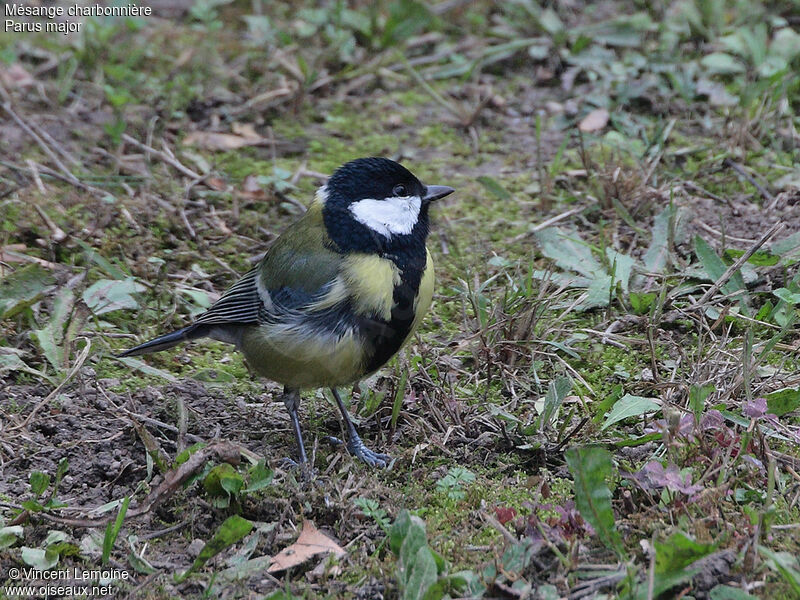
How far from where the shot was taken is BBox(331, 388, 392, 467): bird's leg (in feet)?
11.4

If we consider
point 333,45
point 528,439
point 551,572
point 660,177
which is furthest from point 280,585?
point 333,45

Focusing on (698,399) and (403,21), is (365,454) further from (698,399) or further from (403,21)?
(403,21)

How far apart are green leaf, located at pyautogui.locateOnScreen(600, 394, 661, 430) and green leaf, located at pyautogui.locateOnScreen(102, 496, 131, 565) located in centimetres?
→ 167

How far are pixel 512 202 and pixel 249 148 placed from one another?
67.9 inches

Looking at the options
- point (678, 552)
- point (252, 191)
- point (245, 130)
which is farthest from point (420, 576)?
point (245, 130)

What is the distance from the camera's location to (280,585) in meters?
2.87

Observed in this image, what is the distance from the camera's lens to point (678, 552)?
8.35 ft

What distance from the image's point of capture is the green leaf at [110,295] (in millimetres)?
4391

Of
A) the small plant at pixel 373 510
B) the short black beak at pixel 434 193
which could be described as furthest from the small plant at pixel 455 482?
the short black beak at pixel 434 193

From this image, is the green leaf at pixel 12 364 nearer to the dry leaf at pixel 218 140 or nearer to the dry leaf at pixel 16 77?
the dry leaf at pixel 218 140

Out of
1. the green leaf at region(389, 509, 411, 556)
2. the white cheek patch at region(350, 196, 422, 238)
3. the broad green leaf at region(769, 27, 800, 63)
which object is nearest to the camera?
the green leaf at region(389, 509, 411, 556)

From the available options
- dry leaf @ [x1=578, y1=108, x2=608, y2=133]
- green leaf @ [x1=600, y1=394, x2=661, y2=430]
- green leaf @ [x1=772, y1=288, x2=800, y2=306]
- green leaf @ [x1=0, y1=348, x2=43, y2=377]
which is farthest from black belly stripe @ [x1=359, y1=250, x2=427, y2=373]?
dry leaf @ [x1=578, y1=108, x2=608, y2=133]

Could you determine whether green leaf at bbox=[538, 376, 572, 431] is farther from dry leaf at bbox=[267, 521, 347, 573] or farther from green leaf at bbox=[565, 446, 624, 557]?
dry leaf at bbox=[267, 521, 347, 573]

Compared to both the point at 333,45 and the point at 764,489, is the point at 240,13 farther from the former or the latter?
the point at 764,489
